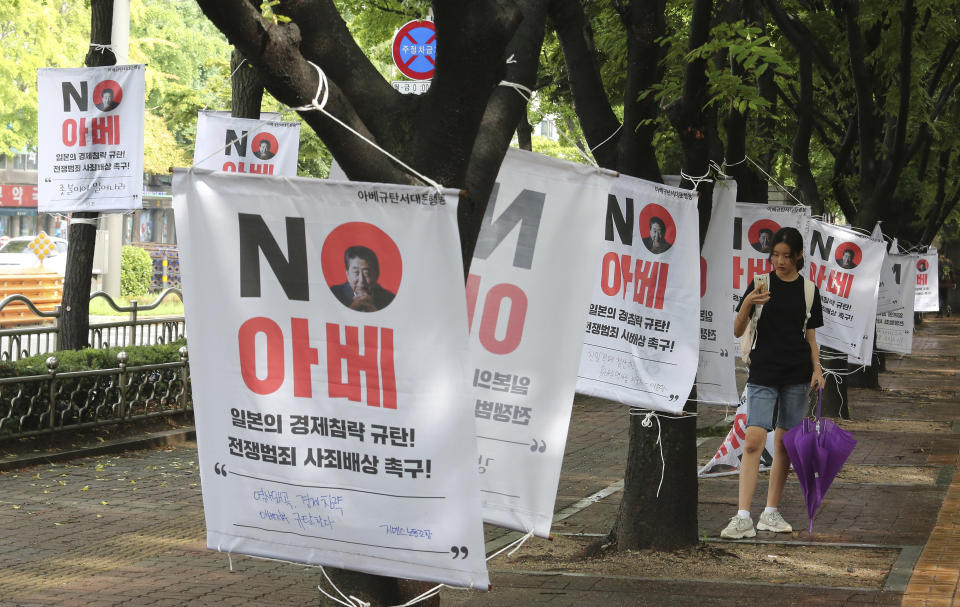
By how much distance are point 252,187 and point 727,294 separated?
4.76m

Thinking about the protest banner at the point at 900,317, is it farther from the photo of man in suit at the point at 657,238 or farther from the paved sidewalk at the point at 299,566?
the photo of man in suit at the point at 657,238

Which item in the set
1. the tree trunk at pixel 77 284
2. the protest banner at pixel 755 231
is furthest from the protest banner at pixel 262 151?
the protest banner at pixel 755 231

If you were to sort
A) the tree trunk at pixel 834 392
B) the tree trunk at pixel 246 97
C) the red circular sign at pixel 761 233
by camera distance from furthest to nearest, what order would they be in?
the tree trunk at pixel 834 392 < the tree trunk at pixel 246 97 < the red circular sign at pixel 761 233

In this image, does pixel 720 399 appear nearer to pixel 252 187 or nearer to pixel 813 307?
pixel 813 307

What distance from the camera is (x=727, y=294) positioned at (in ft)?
27.2

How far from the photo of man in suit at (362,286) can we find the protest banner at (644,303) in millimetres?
3055

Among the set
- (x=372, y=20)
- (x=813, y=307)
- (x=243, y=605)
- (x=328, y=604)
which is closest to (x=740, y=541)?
(x=813, y=307)

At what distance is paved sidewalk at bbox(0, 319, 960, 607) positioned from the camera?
6461 millimetres

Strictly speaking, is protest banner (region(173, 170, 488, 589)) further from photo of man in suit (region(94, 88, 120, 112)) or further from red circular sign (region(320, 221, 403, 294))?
photo of man in suit (region(94, 88, 120, 112))

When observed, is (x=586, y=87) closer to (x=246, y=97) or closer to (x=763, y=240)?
(x=763, y=240)

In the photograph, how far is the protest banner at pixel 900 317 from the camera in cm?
1880

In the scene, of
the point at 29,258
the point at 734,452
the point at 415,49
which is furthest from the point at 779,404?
the point at 29,258

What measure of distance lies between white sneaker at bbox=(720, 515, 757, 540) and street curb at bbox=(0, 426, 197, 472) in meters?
4.26

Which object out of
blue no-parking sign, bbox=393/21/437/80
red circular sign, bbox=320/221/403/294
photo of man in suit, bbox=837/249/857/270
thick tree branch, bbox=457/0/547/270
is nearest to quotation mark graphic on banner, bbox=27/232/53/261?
blue no-parking sign, bbox=393/21/437/80
